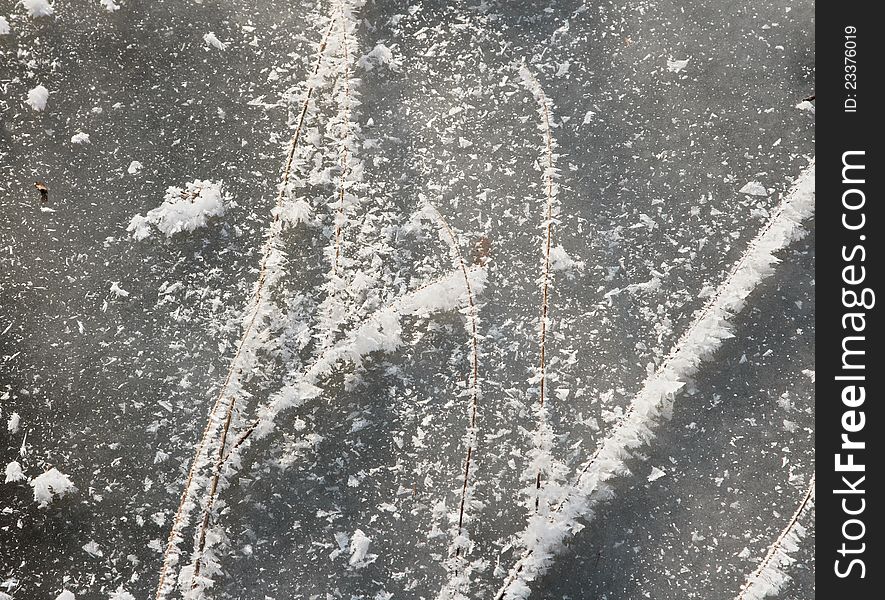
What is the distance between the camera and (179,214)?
4.51 feet

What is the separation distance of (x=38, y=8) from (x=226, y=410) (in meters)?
0.95

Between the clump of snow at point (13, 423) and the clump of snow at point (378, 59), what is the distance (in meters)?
0.94

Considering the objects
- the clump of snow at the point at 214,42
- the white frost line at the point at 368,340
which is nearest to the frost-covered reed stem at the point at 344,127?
the white frost line at the point at 368,340

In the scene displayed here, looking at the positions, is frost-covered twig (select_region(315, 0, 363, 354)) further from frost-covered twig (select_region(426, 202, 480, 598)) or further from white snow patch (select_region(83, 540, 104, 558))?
white snow patch (select_region(83, 540, 104, 558))

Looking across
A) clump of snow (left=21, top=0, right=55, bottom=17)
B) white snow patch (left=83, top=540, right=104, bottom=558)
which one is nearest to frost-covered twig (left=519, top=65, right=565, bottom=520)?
white snow patch (left=83, top=540, right=104, bottom=558)

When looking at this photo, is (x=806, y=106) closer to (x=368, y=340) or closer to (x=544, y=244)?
(x=544, y=244)

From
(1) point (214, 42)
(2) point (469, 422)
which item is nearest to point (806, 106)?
(2) point (469, 422)

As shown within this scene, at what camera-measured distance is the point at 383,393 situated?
4.27ft

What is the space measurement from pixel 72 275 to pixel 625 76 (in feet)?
3.82

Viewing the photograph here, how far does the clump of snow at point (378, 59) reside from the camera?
1483 mm

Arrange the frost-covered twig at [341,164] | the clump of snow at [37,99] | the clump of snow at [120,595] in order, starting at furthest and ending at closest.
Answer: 1. the clump of snow at [37,99]
2. the frost-covered twig at [341,164]
3. the clump of snow at [120,595]

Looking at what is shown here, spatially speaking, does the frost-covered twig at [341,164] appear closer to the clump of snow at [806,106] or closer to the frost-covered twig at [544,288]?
the frost-covered twig at [544,288]
